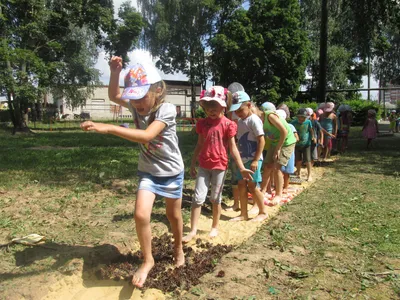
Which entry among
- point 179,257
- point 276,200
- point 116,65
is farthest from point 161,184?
point 276,200

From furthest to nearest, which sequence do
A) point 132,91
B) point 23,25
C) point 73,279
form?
point 23,25
point 73,279
point 132,91

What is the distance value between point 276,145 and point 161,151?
10.2 ft

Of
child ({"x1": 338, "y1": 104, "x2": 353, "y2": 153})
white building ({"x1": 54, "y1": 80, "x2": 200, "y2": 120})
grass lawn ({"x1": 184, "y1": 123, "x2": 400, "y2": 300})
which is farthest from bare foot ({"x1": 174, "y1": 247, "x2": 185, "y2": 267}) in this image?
white building ({"x1": 54, "y1": 80, "x2": 200, "y2": 120})

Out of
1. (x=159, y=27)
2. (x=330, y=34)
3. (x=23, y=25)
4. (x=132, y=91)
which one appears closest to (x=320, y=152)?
(x=132, y=91)

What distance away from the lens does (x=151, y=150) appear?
3139mm

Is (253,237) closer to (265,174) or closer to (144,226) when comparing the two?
(144,226)

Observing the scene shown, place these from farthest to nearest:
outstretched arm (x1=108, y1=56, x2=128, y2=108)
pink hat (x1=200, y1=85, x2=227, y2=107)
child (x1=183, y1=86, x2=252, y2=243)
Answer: child (x1=183, y1=86, x2=252, y2=243) → pink hat (x1=200, y1=85, x2=227, y2=107) → outstretched arm (x1=108, y1=56, x2=128, y2=108)

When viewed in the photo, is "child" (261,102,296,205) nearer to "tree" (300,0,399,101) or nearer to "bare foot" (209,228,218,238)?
"bare foot" (209,228,218,238)

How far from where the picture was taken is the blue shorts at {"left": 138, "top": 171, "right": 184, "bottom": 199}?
3.12m

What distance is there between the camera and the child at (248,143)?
186 inches

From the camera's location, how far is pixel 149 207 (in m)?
3.08

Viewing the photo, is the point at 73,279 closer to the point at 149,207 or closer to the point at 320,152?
the point at 149,207

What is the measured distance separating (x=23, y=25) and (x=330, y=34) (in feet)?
97.7

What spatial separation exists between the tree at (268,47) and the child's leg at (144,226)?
114 ft
